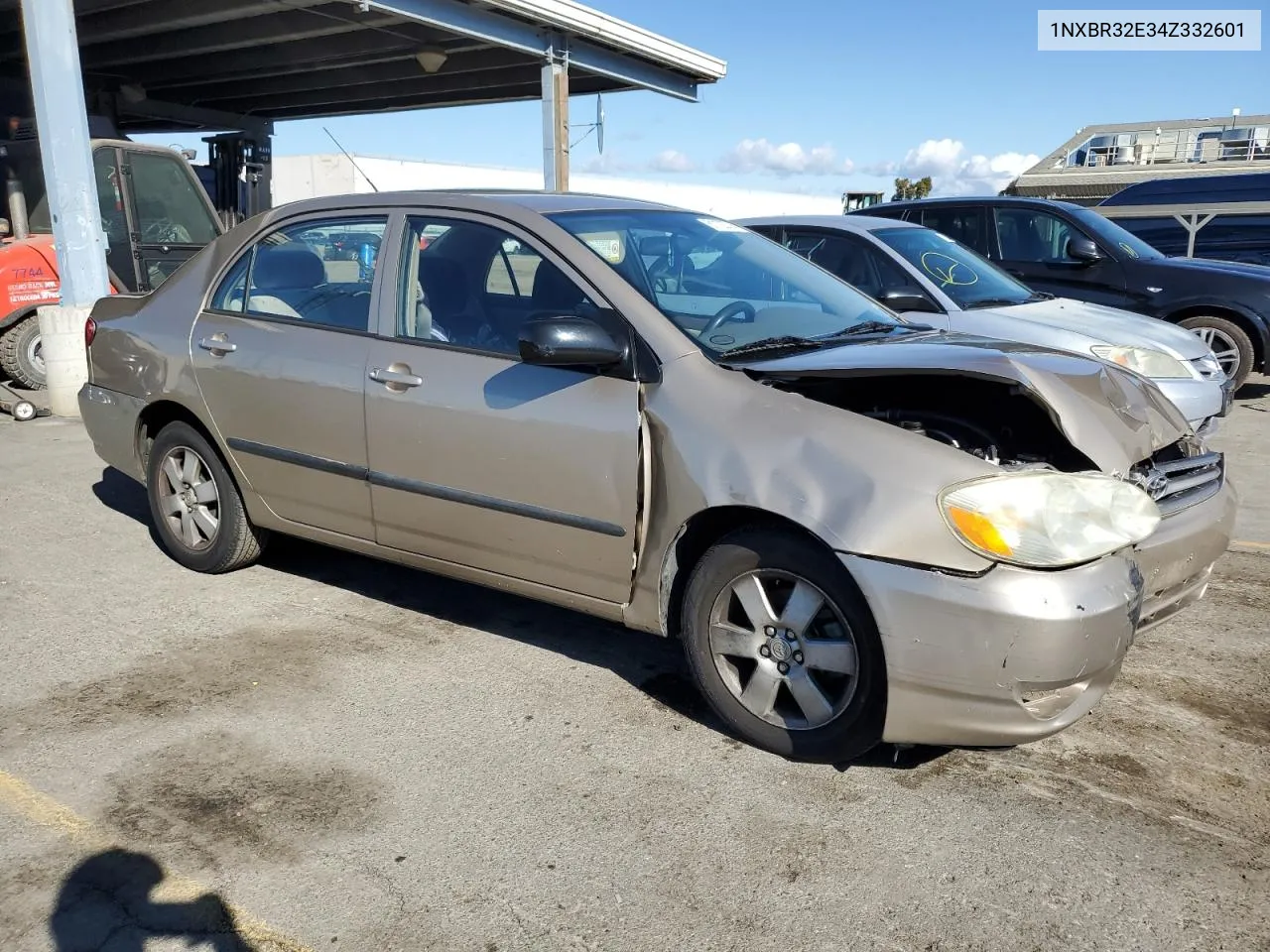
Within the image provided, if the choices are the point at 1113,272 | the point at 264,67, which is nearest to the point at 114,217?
the point at 264,67

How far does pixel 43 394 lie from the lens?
10.4 meters

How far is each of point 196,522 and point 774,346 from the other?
9.65 ft

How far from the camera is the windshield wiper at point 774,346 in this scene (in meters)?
3.49

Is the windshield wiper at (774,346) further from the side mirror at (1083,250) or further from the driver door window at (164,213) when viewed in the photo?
the driver door window at (164,213)

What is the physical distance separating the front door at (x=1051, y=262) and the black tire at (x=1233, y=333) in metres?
0.84

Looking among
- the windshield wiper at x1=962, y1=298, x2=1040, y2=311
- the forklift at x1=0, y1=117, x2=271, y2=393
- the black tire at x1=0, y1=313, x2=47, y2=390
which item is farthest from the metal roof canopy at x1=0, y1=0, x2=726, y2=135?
the windshield wiper at x1=962, y1=298, x2=1040, y2=311

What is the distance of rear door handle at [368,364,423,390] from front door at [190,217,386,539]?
95mm

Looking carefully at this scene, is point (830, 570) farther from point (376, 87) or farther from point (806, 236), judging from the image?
point (376, 87)

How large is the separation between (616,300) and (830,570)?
1176mm

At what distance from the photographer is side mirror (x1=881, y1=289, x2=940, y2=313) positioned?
637cm

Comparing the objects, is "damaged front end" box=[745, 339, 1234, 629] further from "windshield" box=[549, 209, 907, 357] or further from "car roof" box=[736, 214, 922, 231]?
"car roof" box=[736, 214, 922, 231]

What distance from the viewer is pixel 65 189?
8930mm

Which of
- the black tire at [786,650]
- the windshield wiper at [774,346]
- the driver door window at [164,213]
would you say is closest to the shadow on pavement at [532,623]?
the black tire at [786,650]

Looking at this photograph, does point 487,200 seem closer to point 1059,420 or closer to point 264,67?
point 1059,420
